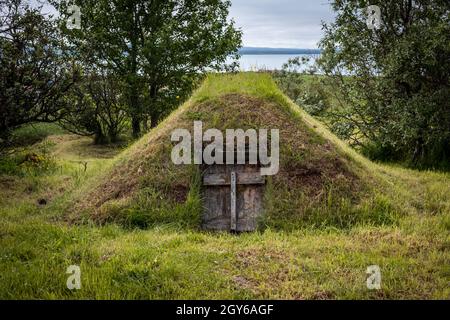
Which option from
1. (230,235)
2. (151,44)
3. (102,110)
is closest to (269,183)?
(230,235)

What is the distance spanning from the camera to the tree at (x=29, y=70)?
12594 mm

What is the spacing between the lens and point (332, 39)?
55.1 feet

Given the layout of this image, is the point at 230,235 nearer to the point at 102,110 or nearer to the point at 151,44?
the point at 151,44

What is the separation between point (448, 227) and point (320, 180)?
8.72 ft

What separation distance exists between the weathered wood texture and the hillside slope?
0.27 m

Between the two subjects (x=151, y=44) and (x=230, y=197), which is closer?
(x=230, y=197)

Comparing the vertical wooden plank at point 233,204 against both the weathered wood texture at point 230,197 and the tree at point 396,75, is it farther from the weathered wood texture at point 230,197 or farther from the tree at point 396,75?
the tree at point 396,75

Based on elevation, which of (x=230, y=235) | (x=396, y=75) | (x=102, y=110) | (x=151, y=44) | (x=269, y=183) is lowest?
(x=230, y=235)

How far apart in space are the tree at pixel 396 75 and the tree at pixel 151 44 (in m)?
5.99

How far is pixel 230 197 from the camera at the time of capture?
974 centimetres

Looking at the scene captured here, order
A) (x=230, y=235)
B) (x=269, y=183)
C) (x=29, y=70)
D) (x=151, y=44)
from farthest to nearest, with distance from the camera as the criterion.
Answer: (x=151, y=44), (x=29, y=70), (x=269, y=183), (x=230, y=235)

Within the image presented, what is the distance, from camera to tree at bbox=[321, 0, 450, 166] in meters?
13.1

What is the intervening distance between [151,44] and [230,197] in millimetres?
11908

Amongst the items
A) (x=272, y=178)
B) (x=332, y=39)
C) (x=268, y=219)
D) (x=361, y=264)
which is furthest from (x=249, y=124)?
(x=332, y=39)
